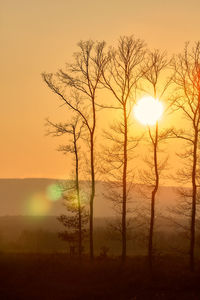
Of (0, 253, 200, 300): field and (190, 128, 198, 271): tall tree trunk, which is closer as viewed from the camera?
(0, 253, 200, 300): field

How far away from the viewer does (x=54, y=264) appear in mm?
34875

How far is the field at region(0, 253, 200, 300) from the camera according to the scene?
1109 inches

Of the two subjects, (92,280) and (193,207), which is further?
(193,207)

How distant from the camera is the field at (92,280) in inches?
1109

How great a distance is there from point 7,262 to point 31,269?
313 centimetres

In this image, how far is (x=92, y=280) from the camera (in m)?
31.3

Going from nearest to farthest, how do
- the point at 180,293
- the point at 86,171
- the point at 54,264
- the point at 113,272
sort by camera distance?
1. the point at 180,293
2. the point at 113,272
3. the point at 54,264
4. the point at 86,171

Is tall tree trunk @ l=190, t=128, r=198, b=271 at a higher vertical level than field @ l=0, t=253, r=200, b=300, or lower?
higher

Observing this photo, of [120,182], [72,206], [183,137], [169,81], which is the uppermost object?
[169,81]

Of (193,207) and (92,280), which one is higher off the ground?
(193,207)

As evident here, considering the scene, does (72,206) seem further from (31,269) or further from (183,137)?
(183,137)

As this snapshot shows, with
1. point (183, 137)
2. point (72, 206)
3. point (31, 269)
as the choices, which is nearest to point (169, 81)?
point (183, 137)

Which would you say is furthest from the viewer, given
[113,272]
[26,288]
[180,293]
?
[113,272]

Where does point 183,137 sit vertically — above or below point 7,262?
above
